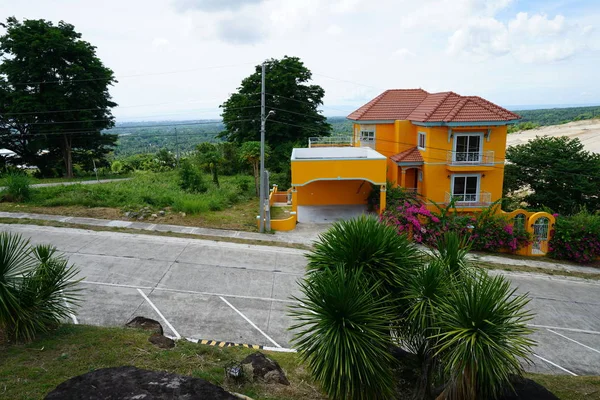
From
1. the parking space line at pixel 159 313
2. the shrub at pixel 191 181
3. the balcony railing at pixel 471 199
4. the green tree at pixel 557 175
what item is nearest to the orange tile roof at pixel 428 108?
the balcony railing at pixel 471 199

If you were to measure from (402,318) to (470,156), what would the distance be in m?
21.4

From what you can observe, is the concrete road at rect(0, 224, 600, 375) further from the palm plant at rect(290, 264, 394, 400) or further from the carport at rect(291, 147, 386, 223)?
the carport at rect(291, 147, 386, 223)

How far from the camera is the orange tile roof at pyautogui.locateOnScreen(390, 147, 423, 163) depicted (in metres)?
28.6

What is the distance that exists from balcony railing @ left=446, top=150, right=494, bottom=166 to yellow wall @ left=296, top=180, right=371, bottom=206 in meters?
5.98

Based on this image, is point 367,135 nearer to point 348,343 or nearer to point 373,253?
point 373,253

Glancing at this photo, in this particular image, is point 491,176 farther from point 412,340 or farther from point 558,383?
point 412,340

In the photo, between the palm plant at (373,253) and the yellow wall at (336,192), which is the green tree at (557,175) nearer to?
the yellow wall at (336,192)

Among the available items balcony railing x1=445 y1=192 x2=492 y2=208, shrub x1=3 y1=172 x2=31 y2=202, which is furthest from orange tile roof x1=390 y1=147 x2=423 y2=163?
shrub x1=3 y1=172 x2=31 y2=202

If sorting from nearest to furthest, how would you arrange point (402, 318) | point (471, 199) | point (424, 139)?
point (402, 318)
point (471, 199)
point (424, 139)

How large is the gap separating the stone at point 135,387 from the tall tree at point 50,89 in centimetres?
3292

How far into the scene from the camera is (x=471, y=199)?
28266 mm

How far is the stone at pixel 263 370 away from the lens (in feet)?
28.4

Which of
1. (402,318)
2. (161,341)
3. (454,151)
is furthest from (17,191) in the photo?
(454,151)

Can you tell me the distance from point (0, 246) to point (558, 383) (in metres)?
12.2
